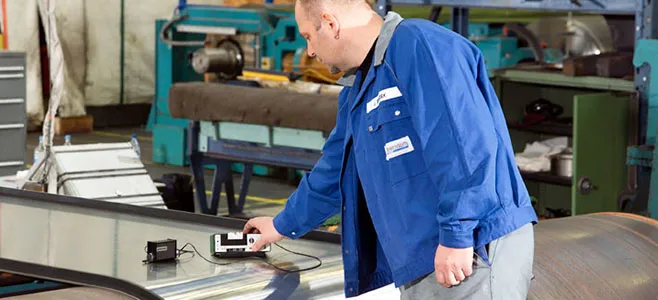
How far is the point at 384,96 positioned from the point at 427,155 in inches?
6.0

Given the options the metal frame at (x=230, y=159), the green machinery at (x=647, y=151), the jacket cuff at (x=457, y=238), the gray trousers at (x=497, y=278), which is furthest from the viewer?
the metal frame at (x=230, y=159)

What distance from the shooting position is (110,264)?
2.83 meters

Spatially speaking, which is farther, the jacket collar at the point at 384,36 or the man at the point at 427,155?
the jacket collar at the point at 384,36

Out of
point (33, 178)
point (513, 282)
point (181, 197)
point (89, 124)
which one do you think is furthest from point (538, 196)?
point (89, 124)

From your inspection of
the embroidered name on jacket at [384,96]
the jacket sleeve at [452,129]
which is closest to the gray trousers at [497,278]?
the jacket sleeve at [452,129]

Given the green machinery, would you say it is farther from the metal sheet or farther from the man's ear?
the man's ear

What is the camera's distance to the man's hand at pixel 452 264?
1.93 metres

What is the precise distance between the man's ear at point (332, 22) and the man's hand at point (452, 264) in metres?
0.46

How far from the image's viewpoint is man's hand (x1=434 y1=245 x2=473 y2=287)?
76.2 inches

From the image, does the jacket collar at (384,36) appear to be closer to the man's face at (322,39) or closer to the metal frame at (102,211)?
the man's face at (322,39)

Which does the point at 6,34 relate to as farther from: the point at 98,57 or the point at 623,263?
the point at 623,263

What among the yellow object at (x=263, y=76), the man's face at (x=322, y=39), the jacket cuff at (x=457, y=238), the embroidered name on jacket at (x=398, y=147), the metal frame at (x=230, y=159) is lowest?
the metal frame at (x=230, y=159)

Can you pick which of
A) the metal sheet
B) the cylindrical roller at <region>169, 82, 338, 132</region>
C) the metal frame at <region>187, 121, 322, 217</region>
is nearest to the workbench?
the metal sheet

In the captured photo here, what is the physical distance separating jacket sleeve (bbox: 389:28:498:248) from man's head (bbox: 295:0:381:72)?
0.11 meters
